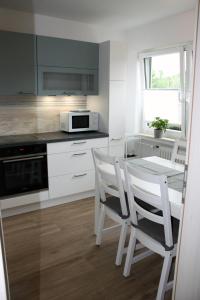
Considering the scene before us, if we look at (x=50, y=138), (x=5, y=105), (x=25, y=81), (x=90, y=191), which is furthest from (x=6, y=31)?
(x=90, y=191)

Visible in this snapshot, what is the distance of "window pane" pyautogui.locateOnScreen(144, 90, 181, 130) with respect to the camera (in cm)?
359

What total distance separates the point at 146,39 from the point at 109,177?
247 cm

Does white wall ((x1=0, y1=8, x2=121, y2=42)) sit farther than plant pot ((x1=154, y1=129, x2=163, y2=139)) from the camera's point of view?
No

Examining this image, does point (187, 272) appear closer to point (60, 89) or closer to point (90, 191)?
point (90, 191)

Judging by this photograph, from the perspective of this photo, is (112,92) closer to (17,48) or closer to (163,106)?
(163,106)

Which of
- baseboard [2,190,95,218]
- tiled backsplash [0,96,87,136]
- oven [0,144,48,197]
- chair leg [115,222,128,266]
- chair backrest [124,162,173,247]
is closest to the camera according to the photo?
chair backrest [124,162,173,247]

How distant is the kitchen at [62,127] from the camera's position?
2.41 metres

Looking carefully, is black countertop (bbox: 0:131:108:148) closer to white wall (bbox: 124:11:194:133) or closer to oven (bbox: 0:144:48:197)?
oven (bbox: 0:144:48:197)

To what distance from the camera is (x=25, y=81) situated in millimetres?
3109

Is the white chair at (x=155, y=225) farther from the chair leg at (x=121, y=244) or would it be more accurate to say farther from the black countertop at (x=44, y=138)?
the black countertop at (x=44, y=138)

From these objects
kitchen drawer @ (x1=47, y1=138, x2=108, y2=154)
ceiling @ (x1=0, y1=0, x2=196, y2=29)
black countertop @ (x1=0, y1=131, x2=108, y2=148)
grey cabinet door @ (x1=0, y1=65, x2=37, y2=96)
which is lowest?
kitchen drawer @ (x1=47, y1=138, x2=108, y2=154)

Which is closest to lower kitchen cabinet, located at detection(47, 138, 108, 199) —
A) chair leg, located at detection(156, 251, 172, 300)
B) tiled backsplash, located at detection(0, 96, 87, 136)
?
tiled backsplash, located at detection(0, 96, 87, 136)

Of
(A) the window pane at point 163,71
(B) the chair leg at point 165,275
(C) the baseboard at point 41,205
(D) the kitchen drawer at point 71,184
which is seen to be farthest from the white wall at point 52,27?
(B) the chair leg at point 165,275

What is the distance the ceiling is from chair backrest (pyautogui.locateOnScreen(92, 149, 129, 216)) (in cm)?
175
